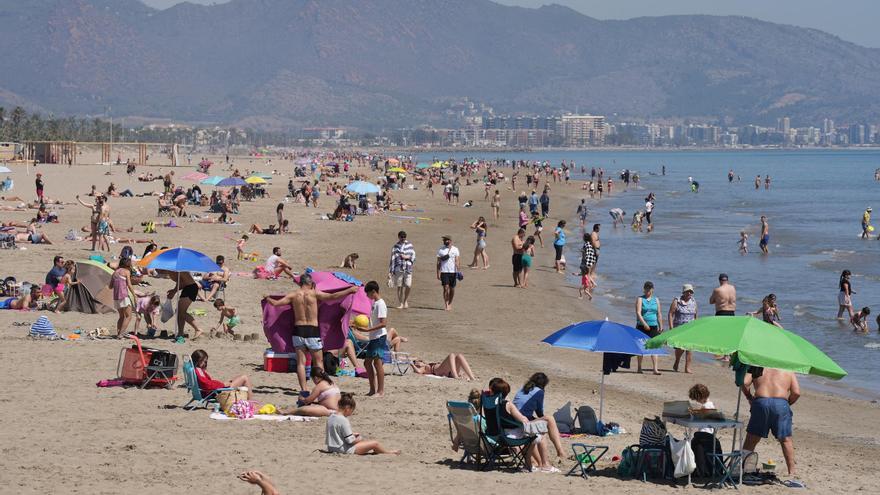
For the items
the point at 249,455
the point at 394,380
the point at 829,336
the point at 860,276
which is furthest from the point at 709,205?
the point at 249,455

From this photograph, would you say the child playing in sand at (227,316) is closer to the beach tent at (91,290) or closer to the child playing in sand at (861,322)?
the beach tent at (91,290)

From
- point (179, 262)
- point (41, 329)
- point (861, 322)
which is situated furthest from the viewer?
point (861, 322)

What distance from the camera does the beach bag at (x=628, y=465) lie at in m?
10.5

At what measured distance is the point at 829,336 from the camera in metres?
20.8

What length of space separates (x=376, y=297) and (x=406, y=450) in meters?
2.90

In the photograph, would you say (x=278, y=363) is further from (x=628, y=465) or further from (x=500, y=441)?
(x=628, y=465)

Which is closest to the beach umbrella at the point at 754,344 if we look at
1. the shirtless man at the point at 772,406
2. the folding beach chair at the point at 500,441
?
the shirtless man at the point at 772,406

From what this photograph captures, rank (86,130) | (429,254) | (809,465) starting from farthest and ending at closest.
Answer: (86,130) < (429,254) < (809,465)

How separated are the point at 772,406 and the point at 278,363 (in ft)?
20.0

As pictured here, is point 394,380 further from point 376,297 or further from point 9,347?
point 9,347

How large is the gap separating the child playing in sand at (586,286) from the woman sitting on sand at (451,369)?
32.9ft

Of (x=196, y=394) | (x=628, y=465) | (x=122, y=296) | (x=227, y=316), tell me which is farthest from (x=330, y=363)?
(x=628, y=465)

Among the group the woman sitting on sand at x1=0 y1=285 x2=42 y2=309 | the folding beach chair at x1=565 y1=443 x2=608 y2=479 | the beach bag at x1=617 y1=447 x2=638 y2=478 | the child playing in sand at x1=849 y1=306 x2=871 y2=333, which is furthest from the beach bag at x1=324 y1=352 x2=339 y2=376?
the child playing in sand at x1=849 y1=306 x2=871 y2=333

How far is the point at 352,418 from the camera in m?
12.3
